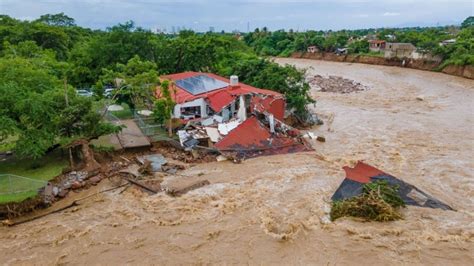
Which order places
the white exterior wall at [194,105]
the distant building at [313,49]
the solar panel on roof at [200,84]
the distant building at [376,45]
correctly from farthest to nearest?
the distant building at [313,49]
the distant building at [376,45]
the solar panel on roof at [200,84]
the white exterior wall at [194,105]

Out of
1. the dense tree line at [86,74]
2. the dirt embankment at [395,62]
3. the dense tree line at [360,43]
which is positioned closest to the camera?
the dense tree line at [86,74]

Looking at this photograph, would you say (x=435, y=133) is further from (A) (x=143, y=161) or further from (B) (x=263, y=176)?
(A) (x=143, y=161)

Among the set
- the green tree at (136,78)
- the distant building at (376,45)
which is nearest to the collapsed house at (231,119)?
the green tree at (136,78)

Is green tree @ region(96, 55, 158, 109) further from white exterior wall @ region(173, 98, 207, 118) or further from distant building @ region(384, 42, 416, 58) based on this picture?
distant building @ region(384, 42, 416, 58)

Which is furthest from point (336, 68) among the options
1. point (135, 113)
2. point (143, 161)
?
point (143, 161)

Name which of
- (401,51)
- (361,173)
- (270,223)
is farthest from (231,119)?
(401,51)

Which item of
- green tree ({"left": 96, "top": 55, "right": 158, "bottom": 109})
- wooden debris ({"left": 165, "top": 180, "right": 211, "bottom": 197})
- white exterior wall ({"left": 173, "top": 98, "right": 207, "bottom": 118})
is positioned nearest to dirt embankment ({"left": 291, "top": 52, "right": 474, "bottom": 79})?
white exterior wall ({"left": 173, "top": 98, "right": 207, "bottom": 118})

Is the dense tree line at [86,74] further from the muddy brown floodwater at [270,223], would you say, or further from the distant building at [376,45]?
the distant building at [376,45]
